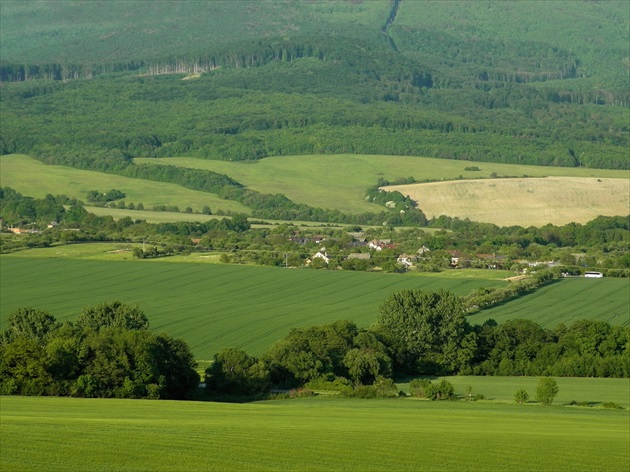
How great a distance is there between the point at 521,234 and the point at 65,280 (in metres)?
37.5

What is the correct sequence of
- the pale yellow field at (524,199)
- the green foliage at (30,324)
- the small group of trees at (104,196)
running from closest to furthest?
the green foliage at (30,324) < the pale yellow field at (524,199) < the small group of trees at (104,196)

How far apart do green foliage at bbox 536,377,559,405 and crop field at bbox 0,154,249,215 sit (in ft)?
216

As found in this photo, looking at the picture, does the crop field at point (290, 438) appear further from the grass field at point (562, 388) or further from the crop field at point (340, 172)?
the crop field at point (340, 172)

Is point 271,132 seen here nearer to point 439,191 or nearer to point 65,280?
Result: point 439,191

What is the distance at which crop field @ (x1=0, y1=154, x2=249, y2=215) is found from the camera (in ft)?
372

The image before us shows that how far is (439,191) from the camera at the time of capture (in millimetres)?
115562

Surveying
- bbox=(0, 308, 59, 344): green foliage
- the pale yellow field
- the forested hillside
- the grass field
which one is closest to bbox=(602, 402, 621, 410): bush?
the grass field

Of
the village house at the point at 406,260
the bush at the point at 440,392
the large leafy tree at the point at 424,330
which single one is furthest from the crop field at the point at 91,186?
the bush at the point at 440,392

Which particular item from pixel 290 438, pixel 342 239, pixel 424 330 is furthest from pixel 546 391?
pixel 342 239

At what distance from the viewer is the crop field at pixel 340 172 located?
120188 mm

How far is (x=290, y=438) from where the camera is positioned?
2852cm

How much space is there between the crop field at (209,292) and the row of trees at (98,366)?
8174 mm

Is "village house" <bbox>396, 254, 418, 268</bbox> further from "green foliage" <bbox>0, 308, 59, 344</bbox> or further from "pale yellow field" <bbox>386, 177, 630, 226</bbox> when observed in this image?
"green foliage" <bbox>0, 308, 59, 344</bbox>

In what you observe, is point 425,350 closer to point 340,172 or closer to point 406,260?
point 406,260
